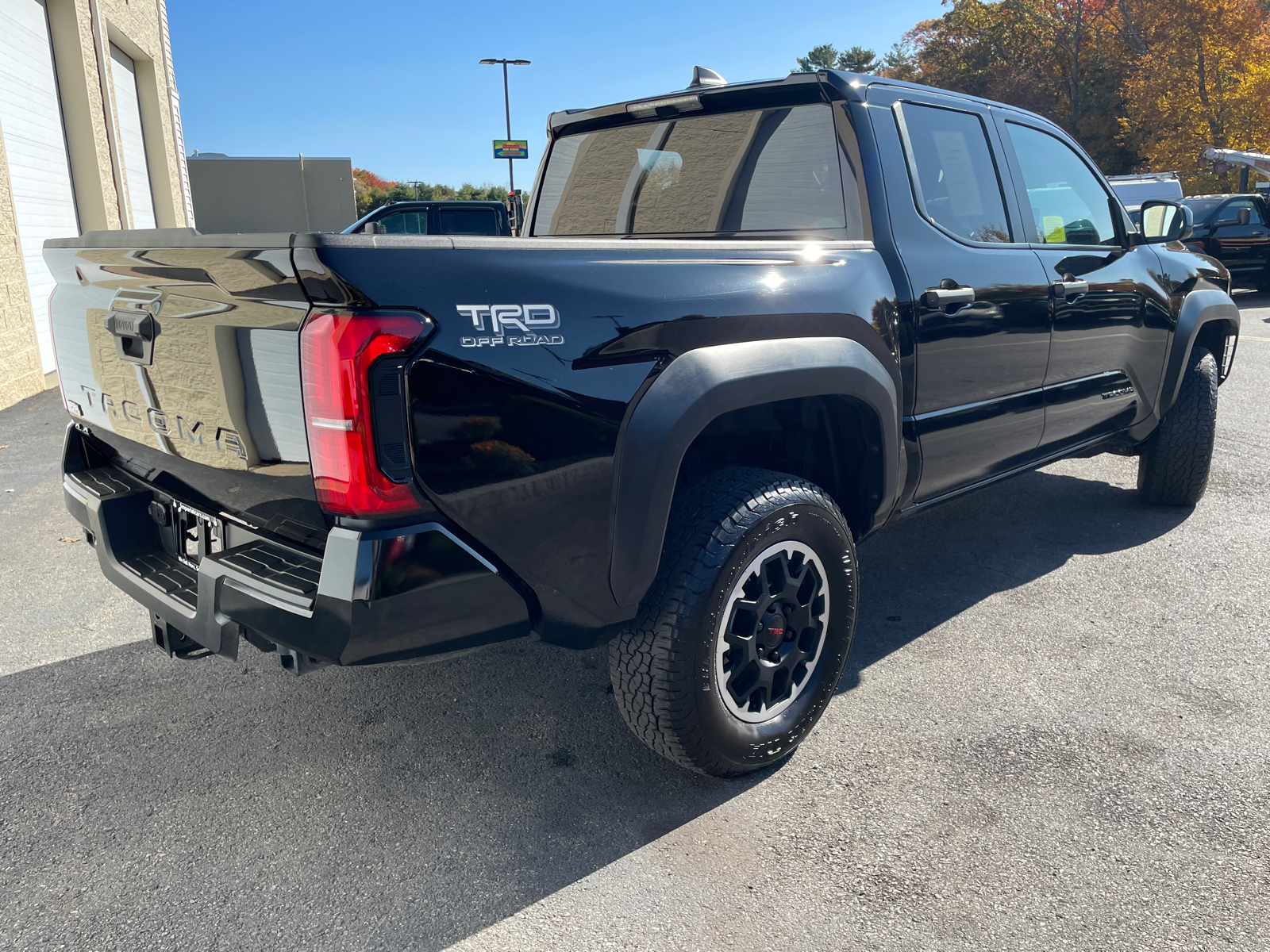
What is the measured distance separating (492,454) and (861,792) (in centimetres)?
142

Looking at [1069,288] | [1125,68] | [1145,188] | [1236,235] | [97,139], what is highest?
[1125,68]

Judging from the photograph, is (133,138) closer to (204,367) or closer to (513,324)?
(204,367)

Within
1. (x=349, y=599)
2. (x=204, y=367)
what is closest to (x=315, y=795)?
(x=349, y=599)

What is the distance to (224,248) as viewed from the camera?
1853 millimetres

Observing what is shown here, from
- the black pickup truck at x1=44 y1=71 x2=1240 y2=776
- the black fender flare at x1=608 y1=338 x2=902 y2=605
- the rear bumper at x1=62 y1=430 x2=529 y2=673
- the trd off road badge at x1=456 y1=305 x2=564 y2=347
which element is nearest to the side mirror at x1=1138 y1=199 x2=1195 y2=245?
the black pickup truck at x1=44 y1=71 x2=1240 y2=776

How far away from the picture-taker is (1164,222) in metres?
4.26

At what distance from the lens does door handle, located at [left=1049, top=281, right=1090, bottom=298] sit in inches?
137

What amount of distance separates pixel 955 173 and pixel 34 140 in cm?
1021

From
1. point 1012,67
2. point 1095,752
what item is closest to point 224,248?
point 1095,752

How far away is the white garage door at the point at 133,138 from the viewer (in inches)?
520

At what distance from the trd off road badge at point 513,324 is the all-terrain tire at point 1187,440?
3789 millimetres

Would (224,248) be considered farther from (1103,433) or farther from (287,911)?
(1103,433)

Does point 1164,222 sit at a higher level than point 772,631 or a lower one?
higher

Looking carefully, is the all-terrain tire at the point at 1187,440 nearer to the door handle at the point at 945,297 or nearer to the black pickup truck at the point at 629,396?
the black pickup truck at the point at 629,396
